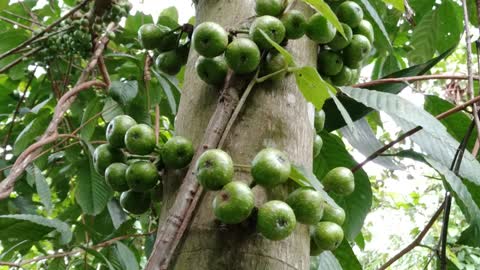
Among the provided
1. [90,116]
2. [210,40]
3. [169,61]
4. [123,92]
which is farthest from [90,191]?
[210,40]

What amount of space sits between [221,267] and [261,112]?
1.14 feet

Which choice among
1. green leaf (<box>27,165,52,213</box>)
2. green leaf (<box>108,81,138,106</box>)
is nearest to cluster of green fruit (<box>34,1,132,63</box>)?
green leaf (<box>108,81,138,106</box>)

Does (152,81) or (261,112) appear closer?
(261,112)

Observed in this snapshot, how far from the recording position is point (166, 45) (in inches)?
59.7

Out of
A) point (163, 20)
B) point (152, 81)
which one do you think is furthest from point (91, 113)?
point (163, 20)

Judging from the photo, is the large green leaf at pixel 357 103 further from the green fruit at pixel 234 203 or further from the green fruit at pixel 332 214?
the green fruit at pixel 234 203

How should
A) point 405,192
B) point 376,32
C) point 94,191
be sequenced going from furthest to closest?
point 405,192 → point 94,191 → point 376,32

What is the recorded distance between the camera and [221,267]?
1.03 metres

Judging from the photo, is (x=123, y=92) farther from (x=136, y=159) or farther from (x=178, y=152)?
(x=178, y=152)

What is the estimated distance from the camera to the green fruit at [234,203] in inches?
39.9

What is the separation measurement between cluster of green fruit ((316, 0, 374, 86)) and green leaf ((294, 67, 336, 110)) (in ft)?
0.80

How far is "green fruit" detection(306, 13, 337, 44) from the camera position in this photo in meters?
1.29

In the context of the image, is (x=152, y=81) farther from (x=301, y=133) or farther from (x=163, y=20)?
(x=301, y=133)

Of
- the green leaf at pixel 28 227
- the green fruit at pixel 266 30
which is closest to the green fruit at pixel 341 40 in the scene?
the green fruit at pixel 266 30
